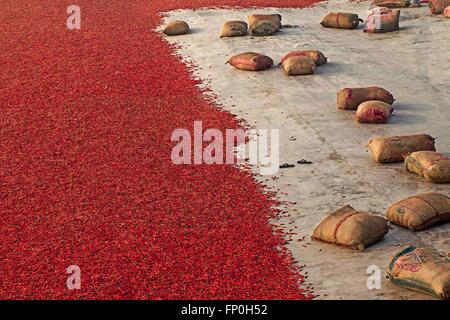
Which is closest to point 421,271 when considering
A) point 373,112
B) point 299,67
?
point 373,112

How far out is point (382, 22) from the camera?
2398 centimetres

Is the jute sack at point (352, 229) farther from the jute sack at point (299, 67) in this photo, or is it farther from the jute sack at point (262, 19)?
the jute sack at point (262, 19)

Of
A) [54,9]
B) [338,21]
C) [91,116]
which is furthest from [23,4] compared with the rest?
[91,116]

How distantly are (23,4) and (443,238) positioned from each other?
A: 22723mm

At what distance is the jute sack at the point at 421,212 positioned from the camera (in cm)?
1228

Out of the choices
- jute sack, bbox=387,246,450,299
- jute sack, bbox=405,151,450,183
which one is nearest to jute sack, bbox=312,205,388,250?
jute sack, bbox=387,246,450,299

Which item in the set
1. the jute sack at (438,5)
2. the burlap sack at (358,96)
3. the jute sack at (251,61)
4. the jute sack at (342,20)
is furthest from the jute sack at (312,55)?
the jute sack at (438,5)

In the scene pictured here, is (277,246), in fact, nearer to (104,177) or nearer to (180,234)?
(180,234)

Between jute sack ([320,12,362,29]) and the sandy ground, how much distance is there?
0.74 feet

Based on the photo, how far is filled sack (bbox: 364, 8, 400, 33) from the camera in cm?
2400

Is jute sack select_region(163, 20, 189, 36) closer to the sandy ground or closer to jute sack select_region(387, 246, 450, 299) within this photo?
the sandy ground

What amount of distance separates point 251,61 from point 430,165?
7.88m

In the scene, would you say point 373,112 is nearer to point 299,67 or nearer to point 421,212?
point 299,67
